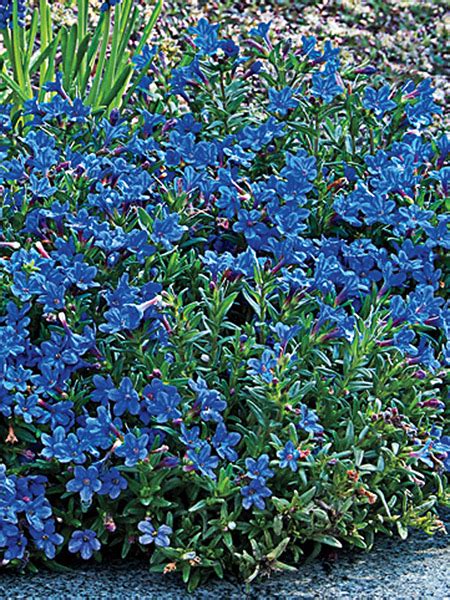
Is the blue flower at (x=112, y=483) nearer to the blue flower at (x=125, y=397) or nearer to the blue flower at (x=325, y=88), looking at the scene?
the blue flower at (x=125, y=397)

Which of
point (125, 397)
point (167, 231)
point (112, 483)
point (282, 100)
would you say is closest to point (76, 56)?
point (282, 100)

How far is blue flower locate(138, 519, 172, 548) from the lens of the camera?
2088 millimetres

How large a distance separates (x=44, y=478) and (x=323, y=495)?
647 millimetres

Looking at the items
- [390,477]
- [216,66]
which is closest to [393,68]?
[216,66]

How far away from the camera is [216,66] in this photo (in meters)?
2.98

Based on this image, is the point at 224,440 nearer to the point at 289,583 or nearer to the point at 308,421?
the point at 308,421

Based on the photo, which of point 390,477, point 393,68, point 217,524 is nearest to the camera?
point 217,524

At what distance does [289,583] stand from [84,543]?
48 centimetres

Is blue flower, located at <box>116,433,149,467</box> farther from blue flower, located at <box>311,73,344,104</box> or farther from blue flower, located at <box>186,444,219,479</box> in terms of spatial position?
blue flower, located at <box>311,73,344,104</box>

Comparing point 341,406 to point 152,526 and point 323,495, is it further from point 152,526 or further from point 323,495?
point 152,526

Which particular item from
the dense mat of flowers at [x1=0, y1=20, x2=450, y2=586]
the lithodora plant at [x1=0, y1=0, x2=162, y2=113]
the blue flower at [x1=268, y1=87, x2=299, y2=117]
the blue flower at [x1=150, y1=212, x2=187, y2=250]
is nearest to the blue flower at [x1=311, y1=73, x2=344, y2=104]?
the dense mat of flowers at [x1=0, y1=20, x2=450, y2=586]

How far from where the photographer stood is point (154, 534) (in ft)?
6.96

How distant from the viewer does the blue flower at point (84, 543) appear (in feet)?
6.96

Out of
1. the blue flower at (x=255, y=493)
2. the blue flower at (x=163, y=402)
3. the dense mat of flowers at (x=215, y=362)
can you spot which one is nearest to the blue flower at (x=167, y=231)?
the dense mat of flowers at (x=215, y=362)
